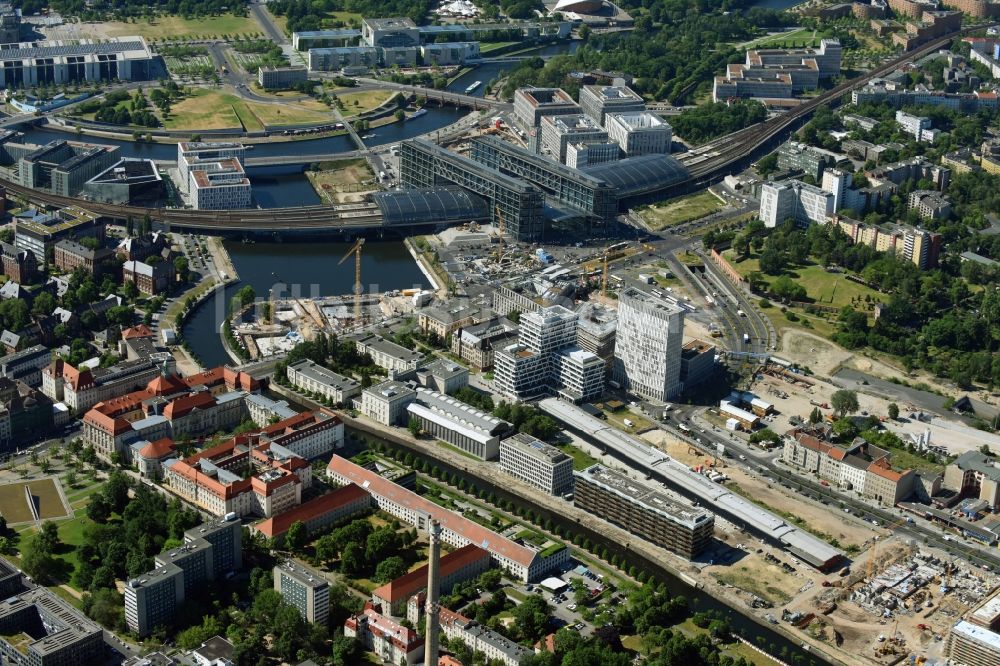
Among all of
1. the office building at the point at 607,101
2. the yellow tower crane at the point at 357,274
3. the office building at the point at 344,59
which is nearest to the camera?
the yellow tower crane at the point at 357,274

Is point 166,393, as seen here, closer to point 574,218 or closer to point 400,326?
point 400,326

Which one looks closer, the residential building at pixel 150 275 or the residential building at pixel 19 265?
the residential building at pixel 150 275

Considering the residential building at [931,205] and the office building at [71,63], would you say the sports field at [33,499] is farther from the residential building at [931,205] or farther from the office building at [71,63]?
the office building at [71,63]

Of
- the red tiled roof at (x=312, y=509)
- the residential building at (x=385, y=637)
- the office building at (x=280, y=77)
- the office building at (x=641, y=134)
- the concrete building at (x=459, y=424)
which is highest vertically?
the office building at (x=280, y=77)

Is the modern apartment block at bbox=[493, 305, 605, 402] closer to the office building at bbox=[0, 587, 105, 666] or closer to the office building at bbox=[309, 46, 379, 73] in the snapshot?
the office building at bbox=[0, 587, 105, 666]

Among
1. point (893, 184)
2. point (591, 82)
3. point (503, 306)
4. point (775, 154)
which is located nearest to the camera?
point (503, 306)

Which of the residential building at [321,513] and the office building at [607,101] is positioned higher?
the office building at [607,101]

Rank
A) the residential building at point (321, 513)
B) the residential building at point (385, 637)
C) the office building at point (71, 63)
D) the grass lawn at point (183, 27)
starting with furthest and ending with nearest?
the grass lawn at point (183, 27)
the office building at point (71, 63)
the residential building at point (321, 513)
the residential building at point (385, 637)

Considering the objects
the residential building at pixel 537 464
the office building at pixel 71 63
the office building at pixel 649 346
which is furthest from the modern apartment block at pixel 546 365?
the office building at pixel 71 63

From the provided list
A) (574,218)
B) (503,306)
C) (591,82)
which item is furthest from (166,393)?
(591,82)
